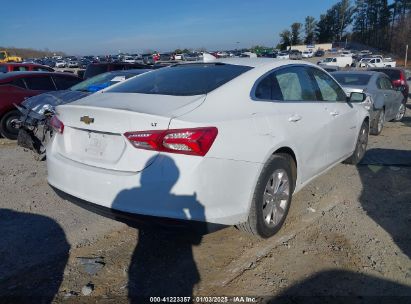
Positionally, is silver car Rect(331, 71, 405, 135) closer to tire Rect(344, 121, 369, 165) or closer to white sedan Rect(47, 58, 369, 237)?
tire Rect(344, 121, 369, 165)

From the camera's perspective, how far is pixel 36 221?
3975mm

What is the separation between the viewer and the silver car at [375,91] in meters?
8.24

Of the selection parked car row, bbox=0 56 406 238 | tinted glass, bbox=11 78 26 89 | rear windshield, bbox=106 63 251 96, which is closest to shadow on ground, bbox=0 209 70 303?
parked car row, bbox=0 56 406 238

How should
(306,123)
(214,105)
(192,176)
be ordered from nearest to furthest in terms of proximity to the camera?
(192,176), (214,105), (306,123)

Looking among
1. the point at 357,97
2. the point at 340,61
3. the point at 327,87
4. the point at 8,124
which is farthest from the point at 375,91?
the point at 340,61

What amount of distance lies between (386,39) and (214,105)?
353 feet

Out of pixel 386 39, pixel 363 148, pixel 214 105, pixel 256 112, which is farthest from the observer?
pixel 386 39

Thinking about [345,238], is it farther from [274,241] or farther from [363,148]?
[363,148]

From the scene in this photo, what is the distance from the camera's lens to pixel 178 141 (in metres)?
2.64

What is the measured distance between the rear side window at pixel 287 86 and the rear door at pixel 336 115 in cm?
25

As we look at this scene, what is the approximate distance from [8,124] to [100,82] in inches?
85.8

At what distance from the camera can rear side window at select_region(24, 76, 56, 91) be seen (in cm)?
839

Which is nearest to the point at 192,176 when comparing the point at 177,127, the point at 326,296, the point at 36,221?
the point at 177,127

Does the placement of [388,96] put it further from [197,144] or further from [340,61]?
[340,61]
